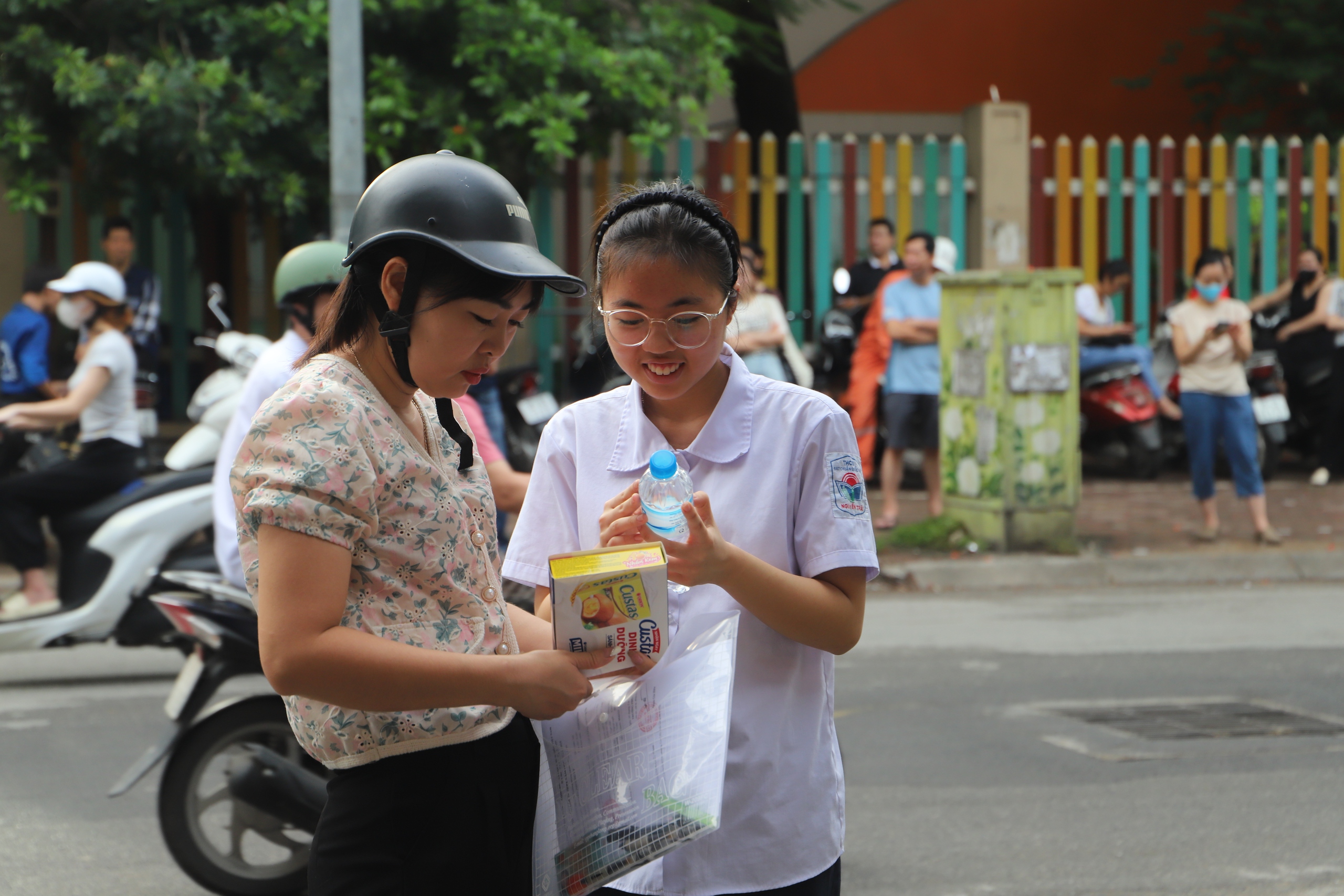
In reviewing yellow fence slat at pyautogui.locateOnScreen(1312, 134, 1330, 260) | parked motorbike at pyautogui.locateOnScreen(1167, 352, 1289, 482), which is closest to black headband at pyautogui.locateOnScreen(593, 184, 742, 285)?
parked motorbike at pyautogui.locateOnScreen(1167, 352, 1289, 482)

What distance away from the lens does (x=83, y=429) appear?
6539mm

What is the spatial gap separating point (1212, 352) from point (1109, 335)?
2.61 metres

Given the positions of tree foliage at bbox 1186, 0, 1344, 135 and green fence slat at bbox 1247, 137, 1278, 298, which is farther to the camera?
tree foliage at bbox 1186, 0, 1344, 135

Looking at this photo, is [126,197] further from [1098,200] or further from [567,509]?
[567,509]

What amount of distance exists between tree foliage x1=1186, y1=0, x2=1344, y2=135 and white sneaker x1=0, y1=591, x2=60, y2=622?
13.1 meters

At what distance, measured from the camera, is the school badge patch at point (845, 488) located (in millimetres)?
2098

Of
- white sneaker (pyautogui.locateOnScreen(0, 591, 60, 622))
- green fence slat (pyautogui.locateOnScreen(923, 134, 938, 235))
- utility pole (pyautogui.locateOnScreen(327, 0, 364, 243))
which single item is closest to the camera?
white sneaker (pyautogui.locateOnScreen(0, 591, 60, 622))

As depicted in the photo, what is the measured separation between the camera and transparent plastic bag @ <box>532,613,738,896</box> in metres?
1.83

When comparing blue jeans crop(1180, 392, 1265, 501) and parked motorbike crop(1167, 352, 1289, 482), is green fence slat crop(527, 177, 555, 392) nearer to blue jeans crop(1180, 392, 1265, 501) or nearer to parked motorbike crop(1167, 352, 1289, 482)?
blue jeans crop(1180, 392, 1265, 501)

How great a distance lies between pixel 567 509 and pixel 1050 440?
7.28 meters

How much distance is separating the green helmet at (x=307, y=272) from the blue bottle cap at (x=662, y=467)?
2537 mm

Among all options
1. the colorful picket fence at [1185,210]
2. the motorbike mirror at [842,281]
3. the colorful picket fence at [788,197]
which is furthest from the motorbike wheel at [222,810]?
the colorful picket fence at [1185,210]

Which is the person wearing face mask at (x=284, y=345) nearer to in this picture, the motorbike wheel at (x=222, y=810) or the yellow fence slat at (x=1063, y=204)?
the motorbike wheel at (x=222, y=810)

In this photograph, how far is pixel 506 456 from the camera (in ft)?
32.9
